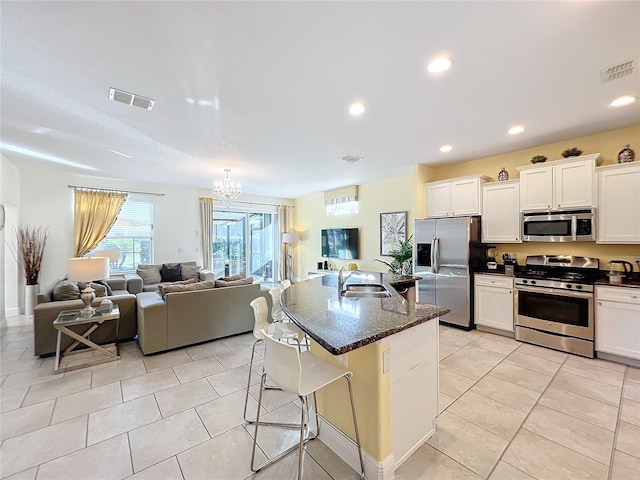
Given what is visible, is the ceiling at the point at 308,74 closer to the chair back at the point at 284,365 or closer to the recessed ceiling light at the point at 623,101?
the recessed ceiling light at the point at 623,101

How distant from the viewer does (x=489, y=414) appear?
2.20m

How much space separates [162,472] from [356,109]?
3.28 meters

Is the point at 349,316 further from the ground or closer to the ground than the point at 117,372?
further from the ground

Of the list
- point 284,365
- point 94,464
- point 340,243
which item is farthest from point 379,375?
point 340,243

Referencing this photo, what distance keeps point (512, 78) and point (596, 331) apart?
302 centimetres

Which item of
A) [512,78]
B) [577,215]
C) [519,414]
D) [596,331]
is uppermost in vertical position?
[512,78]

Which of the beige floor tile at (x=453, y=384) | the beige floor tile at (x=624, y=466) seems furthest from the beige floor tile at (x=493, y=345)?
the beige floor tile at (x=624, y=466)

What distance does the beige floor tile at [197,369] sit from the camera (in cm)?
283

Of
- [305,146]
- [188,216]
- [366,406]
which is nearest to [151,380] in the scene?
[366,406]

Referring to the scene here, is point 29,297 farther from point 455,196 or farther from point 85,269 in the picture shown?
point 455,196

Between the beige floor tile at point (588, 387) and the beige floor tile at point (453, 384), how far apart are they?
83 centimetres

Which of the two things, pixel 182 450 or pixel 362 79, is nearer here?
pixel 182 450

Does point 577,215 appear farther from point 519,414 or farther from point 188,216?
point 188,216

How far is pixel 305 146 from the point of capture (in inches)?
152
